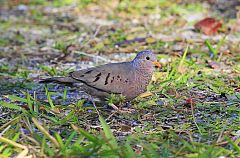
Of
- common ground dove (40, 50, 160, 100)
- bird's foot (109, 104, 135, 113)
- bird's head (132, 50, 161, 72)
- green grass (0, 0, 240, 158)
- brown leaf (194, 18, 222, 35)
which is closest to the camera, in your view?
green grass (0, 0, 240, 158)

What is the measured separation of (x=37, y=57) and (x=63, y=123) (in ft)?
7.82

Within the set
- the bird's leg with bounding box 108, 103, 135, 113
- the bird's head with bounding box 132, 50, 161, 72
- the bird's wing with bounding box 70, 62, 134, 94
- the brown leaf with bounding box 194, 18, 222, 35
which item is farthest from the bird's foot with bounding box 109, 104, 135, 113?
the brown leaf with bounding box 194, 18, 222, 35

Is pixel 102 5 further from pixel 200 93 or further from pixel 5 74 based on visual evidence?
pixel 200 93

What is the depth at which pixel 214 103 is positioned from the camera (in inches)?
165

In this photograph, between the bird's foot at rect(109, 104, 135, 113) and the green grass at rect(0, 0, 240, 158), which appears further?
the bird's foot at rect(109, 104, 135, 113)

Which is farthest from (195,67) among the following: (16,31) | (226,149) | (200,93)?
(16,31)

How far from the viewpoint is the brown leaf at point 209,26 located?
649cm

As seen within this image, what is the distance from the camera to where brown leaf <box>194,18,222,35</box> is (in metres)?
6.49

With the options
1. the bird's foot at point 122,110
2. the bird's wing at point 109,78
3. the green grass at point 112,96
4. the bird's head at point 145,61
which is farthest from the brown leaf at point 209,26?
the bird's foot at point 122,110

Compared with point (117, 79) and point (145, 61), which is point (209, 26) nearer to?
point (145, 61)

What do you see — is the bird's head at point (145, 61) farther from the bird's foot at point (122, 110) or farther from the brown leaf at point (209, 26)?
the brown leaf at point (209, 26)

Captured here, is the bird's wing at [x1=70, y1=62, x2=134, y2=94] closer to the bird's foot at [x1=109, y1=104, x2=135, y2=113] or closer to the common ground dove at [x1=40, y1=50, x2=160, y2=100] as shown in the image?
the common ground dove at [x1=40, y1=50, x2=160, y2=100]

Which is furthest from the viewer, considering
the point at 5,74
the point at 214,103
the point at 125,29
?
the point at 125,29

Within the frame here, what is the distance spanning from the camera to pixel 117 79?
13.5 ft
